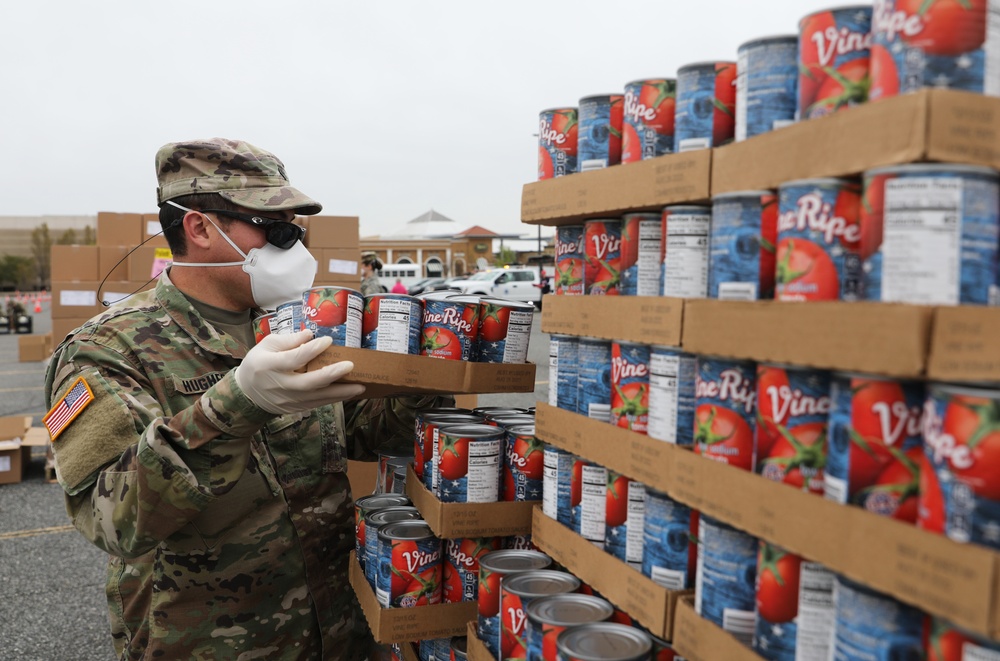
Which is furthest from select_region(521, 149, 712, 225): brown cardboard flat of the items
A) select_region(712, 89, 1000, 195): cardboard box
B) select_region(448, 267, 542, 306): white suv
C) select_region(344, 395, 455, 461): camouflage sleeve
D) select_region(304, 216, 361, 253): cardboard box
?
select_region(448, 267, 542, 306): white suv

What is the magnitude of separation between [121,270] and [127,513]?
7.22 meters

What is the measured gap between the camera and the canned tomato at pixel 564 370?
187 centimetres

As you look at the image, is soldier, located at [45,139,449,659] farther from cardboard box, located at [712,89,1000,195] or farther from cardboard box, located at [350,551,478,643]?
cardboard box, located at [712,89,1000,195]

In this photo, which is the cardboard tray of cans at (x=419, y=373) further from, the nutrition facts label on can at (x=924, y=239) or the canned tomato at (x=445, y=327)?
the nutrition facts label on can at (x=924, y=239)

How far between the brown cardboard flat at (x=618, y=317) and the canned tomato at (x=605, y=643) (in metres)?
0.61

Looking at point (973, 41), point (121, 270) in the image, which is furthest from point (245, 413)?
point (121, 270)

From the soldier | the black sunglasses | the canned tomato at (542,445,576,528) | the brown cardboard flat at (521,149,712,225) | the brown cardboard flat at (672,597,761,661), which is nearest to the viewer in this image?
the brown cardboard flat at (672,597,761,661)

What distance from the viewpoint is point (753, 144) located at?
4.14ft

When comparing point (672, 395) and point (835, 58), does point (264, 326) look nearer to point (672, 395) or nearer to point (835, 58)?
point (672, 395)

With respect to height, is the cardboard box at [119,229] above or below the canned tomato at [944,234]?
above

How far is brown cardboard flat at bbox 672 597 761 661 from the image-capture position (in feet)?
4.08

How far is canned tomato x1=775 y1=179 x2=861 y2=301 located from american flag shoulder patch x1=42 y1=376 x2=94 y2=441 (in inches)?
71.8

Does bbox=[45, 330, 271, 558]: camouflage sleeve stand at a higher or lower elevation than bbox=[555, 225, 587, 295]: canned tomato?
lower

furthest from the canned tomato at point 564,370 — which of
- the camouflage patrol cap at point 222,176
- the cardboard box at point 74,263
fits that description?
the cardboard box at point 74,263
